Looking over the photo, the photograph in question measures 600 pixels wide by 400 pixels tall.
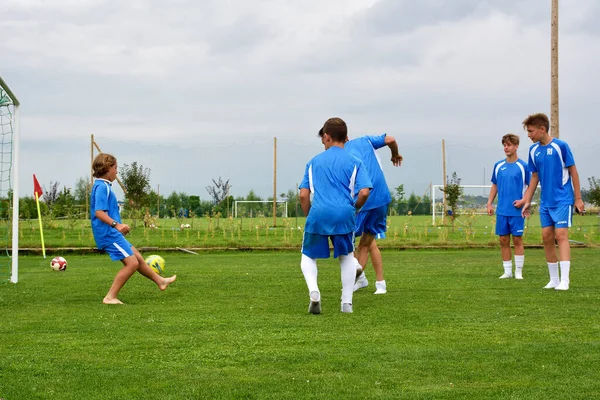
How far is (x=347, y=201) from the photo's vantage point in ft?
23.6

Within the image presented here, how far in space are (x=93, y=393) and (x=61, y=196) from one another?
24.3 metres

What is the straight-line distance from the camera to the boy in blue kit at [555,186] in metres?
9.28

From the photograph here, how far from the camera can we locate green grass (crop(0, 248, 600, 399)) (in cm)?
440

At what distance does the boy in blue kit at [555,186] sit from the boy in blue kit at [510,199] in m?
1.42

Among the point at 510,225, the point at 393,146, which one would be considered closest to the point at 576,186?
the point at 510,225

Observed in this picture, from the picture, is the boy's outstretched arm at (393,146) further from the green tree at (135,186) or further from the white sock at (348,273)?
the green tree at (135,186)

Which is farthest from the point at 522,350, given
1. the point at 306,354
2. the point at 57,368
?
the point at 57,368

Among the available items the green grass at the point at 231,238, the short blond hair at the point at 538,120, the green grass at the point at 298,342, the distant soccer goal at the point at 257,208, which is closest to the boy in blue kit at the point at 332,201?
the green grass at the point at 298,342

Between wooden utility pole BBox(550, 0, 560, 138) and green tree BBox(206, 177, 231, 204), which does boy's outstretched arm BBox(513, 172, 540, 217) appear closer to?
wooden utility pole BBox(550, 0, 560, 138)

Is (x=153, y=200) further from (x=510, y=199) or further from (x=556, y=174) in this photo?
(x=556, y=174)

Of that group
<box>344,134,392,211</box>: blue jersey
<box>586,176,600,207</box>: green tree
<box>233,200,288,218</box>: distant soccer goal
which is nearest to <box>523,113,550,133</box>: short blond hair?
<box>344,134,392,211</box>: blue jersey

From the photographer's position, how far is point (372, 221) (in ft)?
28.8

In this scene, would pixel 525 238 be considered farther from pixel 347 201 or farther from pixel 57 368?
pixel 57 368

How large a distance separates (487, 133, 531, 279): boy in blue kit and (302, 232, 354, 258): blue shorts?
4249 mm
